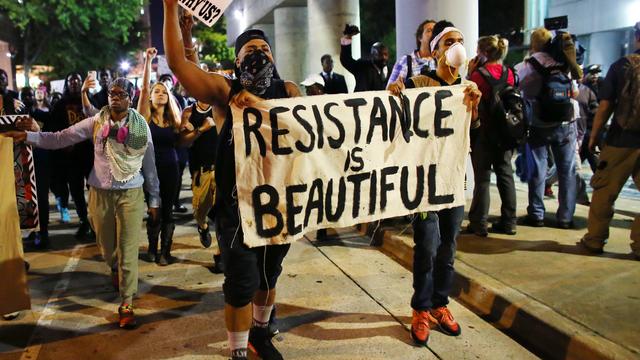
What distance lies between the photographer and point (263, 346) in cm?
380

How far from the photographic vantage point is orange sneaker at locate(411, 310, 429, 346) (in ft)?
13.0

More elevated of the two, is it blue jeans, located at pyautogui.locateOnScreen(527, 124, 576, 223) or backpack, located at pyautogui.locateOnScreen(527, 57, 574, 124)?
backpack, located at pyautogui.locateOnScreen(527, 57, 574, 124)

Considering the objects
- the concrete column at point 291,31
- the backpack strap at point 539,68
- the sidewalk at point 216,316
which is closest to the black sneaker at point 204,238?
the sidewalk at point 216,316

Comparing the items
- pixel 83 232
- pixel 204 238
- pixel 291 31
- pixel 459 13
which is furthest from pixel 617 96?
pixel 291 31

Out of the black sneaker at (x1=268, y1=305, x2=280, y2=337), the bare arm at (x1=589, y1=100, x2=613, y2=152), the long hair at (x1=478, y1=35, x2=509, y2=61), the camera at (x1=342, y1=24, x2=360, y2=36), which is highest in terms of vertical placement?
the camera at (x1=342, y1=24, x2=360, y2=36)

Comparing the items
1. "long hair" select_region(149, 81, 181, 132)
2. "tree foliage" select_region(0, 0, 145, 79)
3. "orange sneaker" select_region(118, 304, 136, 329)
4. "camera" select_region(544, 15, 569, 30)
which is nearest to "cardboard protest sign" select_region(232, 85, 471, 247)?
"orange sneaker" select_region(118, 304, 136, 329)

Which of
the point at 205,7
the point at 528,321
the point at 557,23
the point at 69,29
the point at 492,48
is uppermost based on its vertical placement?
the point at 69,29

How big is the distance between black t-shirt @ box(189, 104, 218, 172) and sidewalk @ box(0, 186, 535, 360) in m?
1.15

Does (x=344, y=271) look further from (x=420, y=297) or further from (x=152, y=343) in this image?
(x=152, y=343)

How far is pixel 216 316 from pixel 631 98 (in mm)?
4090

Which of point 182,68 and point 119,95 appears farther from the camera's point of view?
point 119,95

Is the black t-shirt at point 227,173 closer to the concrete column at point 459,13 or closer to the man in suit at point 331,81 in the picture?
the concrete column at point 459,13

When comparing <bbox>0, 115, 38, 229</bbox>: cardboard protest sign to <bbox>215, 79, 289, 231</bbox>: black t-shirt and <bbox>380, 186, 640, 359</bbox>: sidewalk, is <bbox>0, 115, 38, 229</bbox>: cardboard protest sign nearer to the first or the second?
<bbox>215, 79, 289, 231</bbox>: black t-shirt

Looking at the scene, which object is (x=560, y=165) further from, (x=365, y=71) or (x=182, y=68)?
(x=182, y=68)
